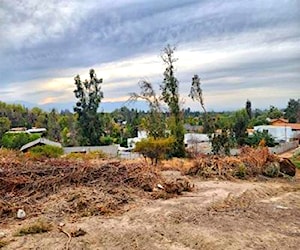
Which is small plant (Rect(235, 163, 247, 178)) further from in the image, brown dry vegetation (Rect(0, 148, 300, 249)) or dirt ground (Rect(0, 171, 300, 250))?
dirt ground (Rect(0, 171, 300, 250))

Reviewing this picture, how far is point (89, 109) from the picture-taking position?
35.5 meters

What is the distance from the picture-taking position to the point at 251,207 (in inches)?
311

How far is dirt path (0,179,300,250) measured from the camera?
5590 millimetres

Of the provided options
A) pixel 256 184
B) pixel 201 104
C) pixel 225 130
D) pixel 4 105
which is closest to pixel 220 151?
pixel 225 130

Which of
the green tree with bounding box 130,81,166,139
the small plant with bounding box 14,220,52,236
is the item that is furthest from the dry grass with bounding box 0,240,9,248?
the green tree with bounding box 130,81,166,139

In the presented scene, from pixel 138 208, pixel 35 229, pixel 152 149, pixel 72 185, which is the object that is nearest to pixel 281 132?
pixel 152 149

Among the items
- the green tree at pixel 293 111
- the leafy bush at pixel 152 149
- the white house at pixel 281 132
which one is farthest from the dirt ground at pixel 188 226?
the green tree at pixel 293 111

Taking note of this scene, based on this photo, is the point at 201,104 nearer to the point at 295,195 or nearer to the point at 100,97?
the point at 100,97

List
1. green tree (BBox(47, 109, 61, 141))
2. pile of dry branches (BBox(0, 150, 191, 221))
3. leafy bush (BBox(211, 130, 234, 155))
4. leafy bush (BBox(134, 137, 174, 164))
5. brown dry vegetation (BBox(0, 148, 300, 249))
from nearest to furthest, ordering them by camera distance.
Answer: brown dry vegetation (BBox(0, 148, 300, 249))
pile of dry branches (BBox(0, 150, 191, 221))
leafy bush (BBox(134, 137, 174, 164))
leafy bush (BBox(211, 130, 234, 155))
green tree (BBox(47, 109, 61, 141))

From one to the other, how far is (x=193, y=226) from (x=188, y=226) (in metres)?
0.08

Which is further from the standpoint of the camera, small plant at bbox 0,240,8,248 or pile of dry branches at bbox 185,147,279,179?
pile of dry branches at bbox 185,147,279,179

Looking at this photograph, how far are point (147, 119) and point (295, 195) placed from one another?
47.7ft

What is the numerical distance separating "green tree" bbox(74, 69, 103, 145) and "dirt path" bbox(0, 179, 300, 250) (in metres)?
27.3

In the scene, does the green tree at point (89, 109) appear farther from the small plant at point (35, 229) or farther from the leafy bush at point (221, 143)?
the small plant at point (35, 229)
